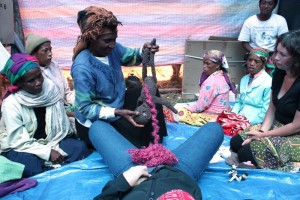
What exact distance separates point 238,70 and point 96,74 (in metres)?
2.87

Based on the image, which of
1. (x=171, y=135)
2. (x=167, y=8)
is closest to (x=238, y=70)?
(x=167, y=8)

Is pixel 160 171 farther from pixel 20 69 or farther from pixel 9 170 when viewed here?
pixel 20 69

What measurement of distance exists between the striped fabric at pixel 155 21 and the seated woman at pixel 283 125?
253 cm

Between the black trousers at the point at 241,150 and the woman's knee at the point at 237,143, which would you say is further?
the woman's knee at the point at 237,143

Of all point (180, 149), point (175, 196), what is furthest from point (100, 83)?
point (175, 196)

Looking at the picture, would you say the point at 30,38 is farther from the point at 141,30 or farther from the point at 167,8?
the point at 167,8

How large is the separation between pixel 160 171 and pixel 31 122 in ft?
3.94

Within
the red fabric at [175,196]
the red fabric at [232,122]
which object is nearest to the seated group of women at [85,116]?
the red fabric at [175,196]

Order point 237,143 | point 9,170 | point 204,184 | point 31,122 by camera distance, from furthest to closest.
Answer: point 237,143, point 31,122, point 204,184, point 9,170

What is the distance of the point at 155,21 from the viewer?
4793 mm

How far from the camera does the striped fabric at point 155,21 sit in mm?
4492

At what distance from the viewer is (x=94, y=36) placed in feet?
7.74

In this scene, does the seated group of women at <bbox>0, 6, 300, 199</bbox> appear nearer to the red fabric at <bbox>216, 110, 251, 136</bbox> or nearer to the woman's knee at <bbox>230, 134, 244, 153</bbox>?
the woman's knee at <bbox>230, 134, 244, 153</bbox>

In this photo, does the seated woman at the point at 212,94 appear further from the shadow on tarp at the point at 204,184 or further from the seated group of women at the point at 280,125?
the shadow on tarp at the point at 204,184
